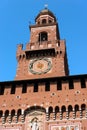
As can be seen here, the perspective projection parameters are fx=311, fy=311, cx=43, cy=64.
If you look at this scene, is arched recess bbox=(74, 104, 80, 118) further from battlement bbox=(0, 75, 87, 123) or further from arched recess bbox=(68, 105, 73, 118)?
arched recess bbox=(68, 105, 73, 118)

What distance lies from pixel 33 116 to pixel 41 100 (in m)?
1.20

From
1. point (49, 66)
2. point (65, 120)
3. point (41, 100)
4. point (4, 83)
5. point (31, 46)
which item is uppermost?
point (31, 46)

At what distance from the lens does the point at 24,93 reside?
69.7 feet

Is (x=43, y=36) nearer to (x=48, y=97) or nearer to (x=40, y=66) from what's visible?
(x=40, y=66)

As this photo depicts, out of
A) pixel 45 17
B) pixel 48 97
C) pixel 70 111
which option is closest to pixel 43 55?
pixel 45 17

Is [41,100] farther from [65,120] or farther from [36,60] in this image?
[36,60]

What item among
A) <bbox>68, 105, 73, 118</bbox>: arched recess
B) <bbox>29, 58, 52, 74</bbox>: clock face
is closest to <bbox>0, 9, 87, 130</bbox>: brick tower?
<bbox>68, 105, 73, 118</bbox>: arched recess

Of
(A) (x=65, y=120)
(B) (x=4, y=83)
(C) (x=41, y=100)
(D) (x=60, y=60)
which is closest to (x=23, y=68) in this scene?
(D) (x=60, y=60)

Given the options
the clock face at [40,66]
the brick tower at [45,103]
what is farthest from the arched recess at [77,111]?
the clock face at [40,66]

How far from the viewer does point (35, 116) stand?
20.0m

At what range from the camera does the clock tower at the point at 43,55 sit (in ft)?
85.7

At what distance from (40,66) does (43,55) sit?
1.35 meters

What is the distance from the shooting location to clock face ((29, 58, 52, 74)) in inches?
1034

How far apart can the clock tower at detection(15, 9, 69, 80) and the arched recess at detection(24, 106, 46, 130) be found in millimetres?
5805
